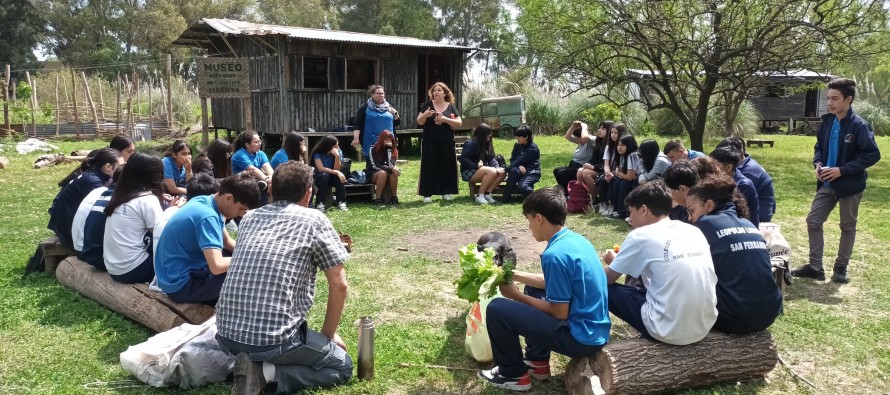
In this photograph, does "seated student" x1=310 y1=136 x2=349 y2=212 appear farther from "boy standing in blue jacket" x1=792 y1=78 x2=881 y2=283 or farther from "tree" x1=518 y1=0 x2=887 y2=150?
"tree" x1=518 y1=0 x2=887 y2=150

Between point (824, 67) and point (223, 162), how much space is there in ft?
41.9

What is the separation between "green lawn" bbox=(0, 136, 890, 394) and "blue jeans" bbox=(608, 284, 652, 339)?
562 millimetres

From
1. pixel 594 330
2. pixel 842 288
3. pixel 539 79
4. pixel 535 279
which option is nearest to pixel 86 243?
pixel 535 279

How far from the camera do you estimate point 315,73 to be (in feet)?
60.2

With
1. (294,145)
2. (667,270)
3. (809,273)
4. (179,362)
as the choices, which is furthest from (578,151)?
(179,362)

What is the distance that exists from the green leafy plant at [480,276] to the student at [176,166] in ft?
15.3

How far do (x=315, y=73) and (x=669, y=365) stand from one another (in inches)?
621

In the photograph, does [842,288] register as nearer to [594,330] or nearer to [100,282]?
[594,330]

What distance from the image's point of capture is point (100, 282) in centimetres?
555

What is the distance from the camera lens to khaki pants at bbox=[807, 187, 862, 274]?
650cm

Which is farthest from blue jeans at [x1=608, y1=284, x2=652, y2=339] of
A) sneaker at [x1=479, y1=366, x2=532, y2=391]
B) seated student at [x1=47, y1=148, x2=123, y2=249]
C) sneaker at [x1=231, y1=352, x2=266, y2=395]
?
seated student at [x1=47, y1=148, x2=123, y2=249]

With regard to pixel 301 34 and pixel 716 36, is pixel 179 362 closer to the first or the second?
pixel 716 36

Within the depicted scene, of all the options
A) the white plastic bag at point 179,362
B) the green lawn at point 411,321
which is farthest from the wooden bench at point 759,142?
the white plastic bag at point 179,362

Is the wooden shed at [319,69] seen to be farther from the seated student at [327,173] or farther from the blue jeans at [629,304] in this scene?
the blue jeans at [629,304]
